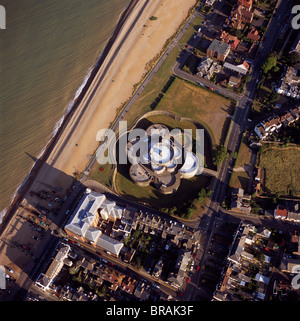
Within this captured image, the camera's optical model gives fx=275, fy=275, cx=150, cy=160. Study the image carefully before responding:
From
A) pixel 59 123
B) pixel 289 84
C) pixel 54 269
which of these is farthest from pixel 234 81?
pixel 54 269

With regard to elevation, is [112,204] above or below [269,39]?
below

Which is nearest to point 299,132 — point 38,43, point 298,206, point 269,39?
point 298,206

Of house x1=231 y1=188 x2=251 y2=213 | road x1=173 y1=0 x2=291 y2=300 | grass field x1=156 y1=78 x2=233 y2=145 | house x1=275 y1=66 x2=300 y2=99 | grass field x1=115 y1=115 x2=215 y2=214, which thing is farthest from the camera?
house x1=275 y1=66 x2=300 y2=99

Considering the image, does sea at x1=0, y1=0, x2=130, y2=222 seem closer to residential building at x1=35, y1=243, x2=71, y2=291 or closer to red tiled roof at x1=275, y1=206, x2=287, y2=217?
residential building at x1=35, y1=243, x2=71, y2=291

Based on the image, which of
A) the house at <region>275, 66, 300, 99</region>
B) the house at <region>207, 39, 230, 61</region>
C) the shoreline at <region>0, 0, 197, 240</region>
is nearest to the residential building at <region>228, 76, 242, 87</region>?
the house at <region>207, 39, 230, 61</region>

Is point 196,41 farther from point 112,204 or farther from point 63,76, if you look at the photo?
point 112,204

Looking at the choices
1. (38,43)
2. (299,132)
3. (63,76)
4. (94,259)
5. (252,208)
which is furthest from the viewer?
(38,43)

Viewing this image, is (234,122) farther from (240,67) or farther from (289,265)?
(289,265)
